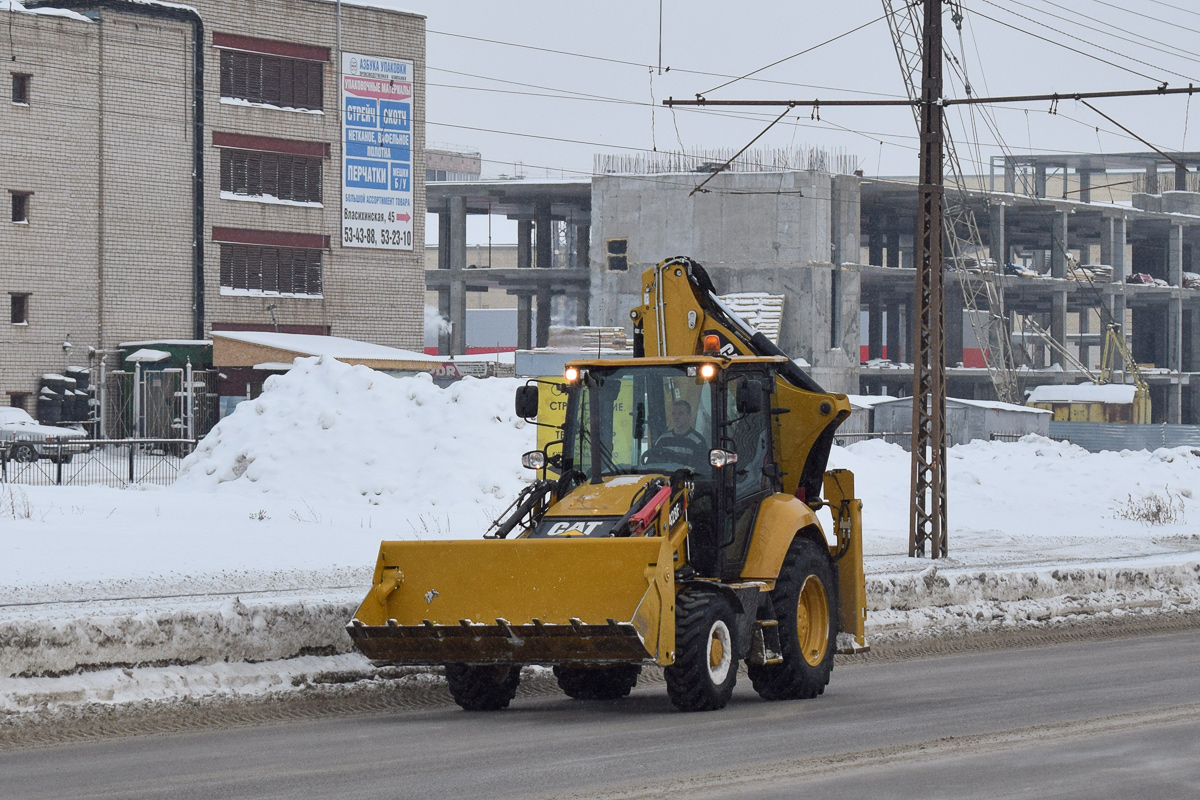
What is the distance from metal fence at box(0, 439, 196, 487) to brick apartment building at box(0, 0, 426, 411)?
745 inches

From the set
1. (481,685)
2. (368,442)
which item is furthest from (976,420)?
(481,685)

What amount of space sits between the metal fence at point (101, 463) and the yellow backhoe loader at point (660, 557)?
24564 millimetres

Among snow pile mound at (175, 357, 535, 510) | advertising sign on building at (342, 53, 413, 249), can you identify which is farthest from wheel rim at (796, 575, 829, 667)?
advertising sign on building at (342, 53, 413, 249)

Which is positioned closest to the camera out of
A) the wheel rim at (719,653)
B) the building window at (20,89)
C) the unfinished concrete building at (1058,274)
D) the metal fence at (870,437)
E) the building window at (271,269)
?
the wheel rim at (719,653)

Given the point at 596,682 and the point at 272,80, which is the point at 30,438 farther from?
the point at 596,682

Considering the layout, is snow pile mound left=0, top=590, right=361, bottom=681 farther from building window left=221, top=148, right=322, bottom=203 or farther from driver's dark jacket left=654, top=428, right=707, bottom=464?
building window left=221, top=148, right=322, bottom=203

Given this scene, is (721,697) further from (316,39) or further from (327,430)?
(316,39)

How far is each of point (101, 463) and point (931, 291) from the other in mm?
21753

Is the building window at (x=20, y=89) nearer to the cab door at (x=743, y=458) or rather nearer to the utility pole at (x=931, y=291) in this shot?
the utility pole at (x=931, y=291)

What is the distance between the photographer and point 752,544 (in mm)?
12102

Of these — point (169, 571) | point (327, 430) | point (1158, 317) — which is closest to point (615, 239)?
point (1158, 317)

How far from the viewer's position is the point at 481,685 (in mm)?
11961

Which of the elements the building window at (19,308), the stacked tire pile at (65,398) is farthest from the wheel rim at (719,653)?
the building window at (19,308)

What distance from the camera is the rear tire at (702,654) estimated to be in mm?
11031
